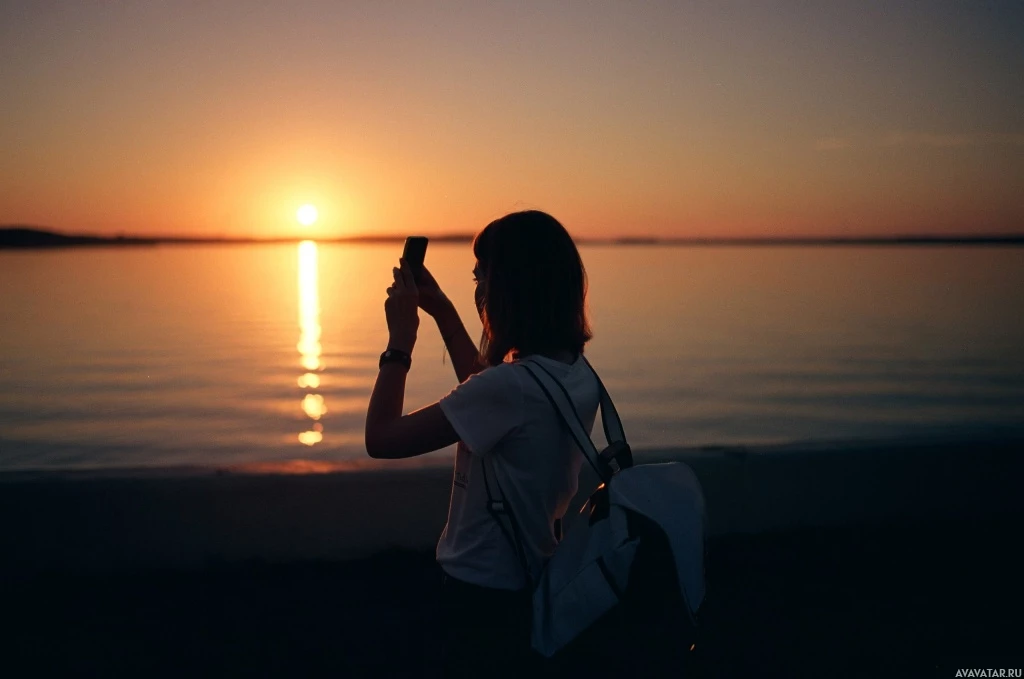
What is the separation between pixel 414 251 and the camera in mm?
2670

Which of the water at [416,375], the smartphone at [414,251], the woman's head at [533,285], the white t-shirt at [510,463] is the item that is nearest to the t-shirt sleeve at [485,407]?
the white t-shirt at [510,463]

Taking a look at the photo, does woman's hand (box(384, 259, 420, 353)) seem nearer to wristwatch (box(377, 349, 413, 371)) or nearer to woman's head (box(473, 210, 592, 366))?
wristwatch (box(377, 349, 413, 371))

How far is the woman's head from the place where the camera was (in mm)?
2375

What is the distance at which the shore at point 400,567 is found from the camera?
3.22 meters

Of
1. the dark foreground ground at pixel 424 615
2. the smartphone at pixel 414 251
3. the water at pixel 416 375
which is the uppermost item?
the smartphone at pixel 414 251

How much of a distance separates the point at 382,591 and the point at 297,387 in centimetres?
1012

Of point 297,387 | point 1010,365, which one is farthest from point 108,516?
point 1010,365

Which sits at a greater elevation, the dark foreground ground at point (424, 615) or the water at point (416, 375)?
the dark foreground ground at point (424, 615)

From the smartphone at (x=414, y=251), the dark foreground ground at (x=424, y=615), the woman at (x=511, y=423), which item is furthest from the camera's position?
the dark foreground ground at (x=424, y=615)

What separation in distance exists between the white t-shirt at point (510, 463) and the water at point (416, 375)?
72.3 inches

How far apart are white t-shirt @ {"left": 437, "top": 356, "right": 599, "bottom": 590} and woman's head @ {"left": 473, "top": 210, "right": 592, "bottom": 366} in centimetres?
9

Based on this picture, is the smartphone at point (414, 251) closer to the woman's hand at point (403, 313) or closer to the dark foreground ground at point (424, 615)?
the woman's hand at point (403, 313)

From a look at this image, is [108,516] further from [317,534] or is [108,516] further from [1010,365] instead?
[1010,365]

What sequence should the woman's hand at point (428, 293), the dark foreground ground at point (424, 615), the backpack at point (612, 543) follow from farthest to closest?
1. the dark foreground ground at point (424, 615)
2. the woman's hand at point (428, 293)
3. the backpack at point (612, 543)
